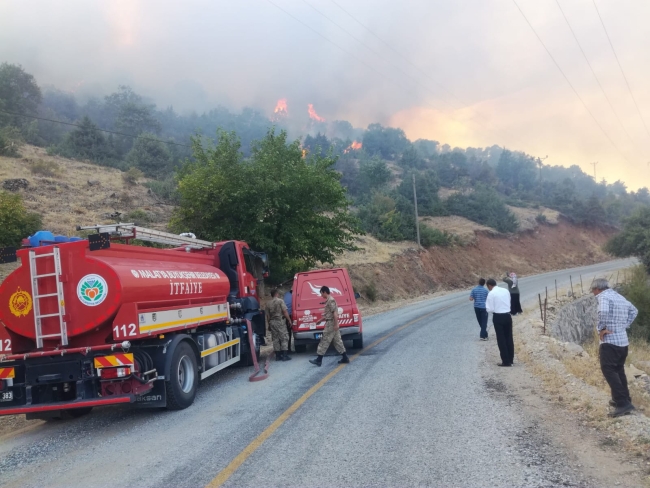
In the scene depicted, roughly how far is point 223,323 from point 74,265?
445 cm

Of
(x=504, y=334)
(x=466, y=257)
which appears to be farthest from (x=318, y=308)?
(x=466, y=257)

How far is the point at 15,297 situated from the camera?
779cm

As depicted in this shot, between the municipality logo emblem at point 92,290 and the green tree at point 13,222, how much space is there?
1319cm

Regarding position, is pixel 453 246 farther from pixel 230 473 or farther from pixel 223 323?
pixel 230 473

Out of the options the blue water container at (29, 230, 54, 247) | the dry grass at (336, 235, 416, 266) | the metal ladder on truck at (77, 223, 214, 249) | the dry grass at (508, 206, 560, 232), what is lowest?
the blue water container at (29, 230, 54, 247)

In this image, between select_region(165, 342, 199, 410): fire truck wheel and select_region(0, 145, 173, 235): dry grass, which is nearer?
select_region(165, 342, 199, 410): fire truck wheel

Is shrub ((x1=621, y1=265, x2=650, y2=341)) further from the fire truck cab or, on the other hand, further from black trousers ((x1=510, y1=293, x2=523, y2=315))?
the fire truck cab

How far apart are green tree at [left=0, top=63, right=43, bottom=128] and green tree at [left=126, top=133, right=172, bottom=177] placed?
1520 cm

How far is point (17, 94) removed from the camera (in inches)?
2408

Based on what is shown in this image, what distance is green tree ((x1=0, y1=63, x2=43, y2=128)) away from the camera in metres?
56.6

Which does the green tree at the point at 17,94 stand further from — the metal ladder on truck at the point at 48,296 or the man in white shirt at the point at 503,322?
the man in white shirt at the point at 503,322

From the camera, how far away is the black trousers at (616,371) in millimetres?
6684

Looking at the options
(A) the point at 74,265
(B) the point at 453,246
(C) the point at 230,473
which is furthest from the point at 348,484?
(B) the point at 453,246

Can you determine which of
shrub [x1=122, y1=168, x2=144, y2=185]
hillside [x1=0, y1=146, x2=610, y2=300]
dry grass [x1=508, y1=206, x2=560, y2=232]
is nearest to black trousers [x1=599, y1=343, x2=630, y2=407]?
hillside [x1=0, y1=146, x2=610, y2=300]
